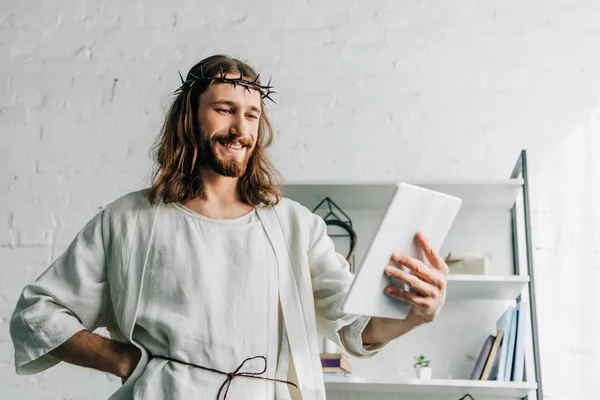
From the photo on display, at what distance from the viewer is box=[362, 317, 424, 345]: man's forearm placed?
1.75m

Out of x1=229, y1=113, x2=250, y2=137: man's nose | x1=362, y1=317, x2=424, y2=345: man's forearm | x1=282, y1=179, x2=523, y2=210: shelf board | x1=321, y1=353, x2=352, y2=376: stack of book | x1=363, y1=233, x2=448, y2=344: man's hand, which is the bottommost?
x1=321, y1=353, x2=352, y2=376: stack of book

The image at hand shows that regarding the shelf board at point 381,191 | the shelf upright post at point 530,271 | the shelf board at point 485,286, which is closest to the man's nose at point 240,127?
the shelf board at point 381,191

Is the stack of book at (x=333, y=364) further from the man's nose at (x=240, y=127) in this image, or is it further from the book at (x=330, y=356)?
the man's nose at (x=240, y=127)

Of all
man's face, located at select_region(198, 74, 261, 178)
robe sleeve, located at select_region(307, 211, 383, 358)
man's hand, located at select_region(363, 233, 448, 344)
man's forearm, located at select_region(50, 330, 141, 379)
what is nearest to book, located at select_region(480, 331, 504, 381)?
robe sleeve, located at select_region(307, 211, 383, 358)

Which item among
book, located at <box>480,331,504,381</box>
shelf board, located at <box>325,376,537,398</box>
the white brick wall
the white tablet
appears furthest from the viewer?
the white brick wall

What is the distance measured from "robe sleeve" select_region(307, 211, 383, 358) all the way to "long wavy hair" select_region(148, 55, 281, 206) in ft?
0.47

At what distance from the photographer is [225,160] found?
6.24ft

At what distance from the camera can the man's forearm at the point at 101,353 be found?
1764mm

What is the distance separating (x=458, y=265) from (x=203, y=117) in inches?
46.3

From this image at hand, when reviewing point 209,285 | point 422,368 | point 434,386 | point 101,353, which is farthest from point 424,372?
point 101,353

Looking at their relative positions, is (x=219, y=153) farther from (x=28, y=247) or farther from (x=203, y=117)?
(x=28, y=247)

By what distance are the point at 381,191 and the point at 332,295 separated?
103cm

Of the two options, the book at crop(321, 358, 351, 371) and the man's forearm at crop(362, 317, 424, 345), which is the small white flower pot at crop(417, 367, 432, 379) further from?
the man's forearm at crop(362, 317, 424, 345)

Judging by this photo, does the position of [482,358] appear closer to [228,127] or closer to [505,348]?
[505,348]
